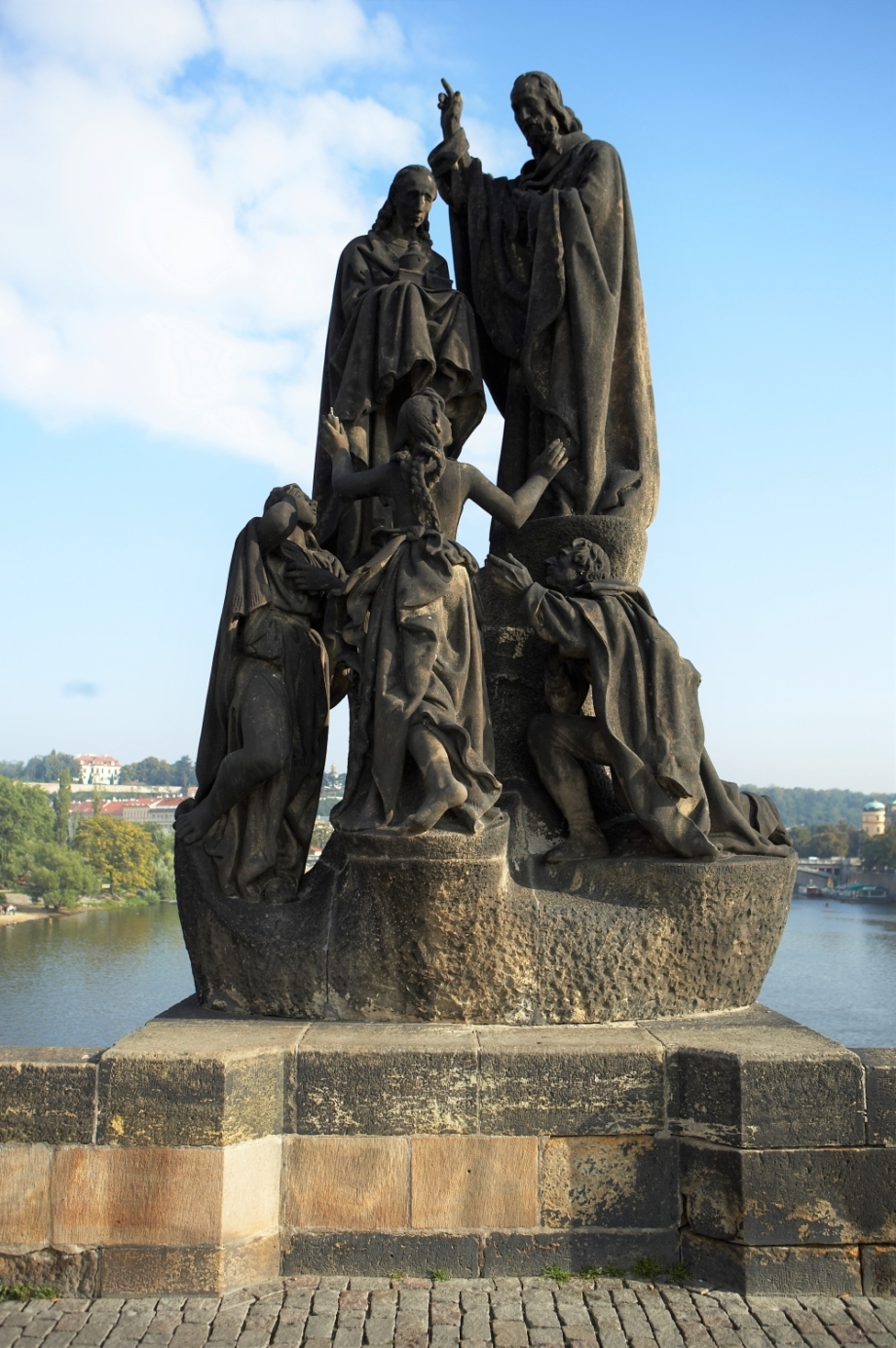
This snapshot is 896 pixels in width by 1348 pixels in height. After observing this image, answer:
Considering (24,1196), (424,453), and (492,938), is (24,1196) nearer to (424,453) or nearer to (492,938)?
(492,938)

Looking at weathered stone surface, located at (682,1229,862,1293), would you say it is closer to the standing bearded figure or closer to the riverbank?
the standing bearded figure

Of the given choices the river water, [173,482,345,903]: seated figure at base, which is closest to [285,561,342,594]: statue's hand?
[173,482,345,903]: seated figure at base

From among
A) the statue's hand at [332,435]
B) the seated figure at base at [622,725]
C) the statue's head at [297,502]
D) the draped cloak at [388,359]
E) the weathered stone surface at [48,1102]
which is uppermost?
the draped cloak at [388,359]

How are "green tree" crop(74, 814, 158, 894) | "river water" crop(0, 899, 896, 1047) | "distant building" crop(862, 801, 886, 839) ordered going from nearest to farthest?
"river water" crop(0, 899, 896, 1047), "green tree" crop(74, 814, 158, 894), "distant building" crop(862, 801, 886, 839)

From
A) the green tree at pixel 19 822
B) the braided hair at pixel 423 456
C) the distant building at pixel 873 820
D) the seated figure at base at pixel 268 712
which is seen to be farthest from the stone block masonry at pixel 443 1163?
the distant building at pixel 873 820

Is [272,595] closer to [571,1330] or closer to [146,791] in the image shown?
[571,1330]

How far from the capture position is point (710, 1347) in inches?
136

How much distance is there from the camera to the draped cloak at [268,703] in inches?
201

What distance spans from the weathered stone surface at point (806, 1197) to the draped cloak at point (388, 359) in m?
3.47

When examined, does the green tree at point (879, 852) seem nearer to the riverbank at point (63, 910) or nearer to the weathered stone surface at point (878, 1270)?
the riverbank at point (63, 910)

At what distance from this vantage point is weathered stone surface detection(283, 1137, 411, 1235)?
13.2 feet

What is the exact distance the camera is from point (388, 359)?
6094 millimetres

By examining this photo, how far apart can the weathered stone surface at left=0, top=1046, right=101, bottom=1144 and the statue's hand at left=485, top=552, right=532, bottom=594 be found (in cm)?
246

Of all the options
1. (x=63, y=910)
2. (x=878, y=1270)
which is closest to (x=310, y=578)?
(x=878, y=1270)
